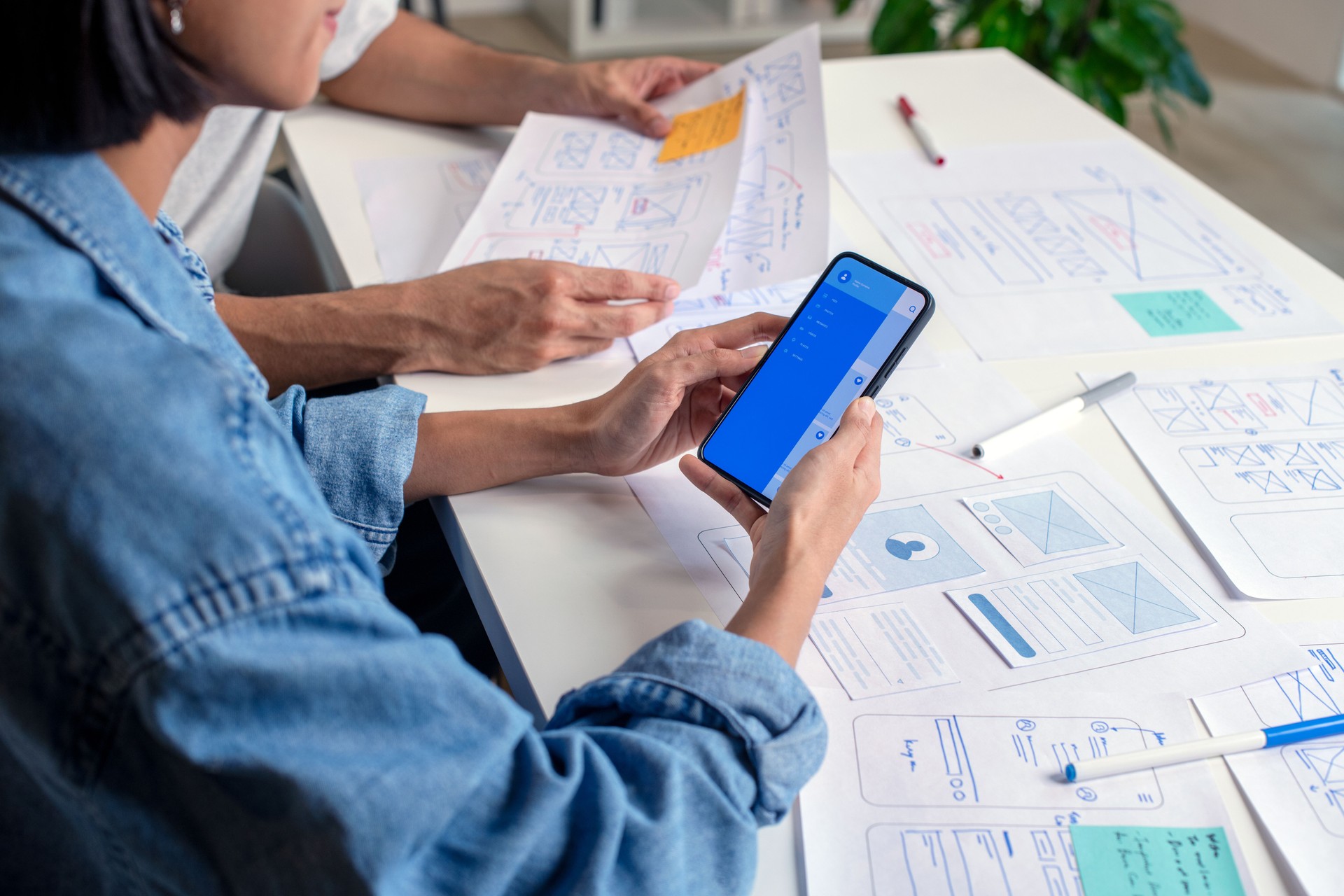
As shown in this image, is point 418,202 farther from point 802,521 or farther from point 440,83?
point 802,521

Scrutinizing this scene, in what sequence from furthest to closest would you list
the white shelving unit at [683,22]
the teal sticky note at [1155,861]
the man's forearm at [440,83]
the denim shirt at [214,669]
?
the white shelving unit at [683,22], the man's forearm at [440,83], the teal sticky note at [1155,861], the denim shirt at [214,669]

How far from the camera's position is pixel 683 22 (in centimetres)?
377

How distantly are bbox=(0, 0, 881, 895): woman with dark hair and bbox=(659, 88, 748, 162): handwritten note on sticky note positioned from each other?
64 cm

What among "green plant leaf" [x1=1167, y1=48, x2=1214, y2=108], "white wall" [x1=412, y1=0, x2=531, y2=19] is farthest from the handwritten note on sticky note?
"white wall" [x1=412, y1=0, x2=531, y2=19]

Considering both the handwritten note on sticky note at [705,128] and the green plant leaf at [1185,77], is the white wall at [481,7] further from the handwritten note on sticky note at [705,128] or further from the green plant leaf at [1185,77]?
the handwritten note on sticky note at [705,128]

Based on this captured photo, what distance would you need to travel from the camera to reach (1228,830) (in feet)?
1.79

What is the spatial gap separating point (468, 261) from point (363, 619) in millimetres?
606

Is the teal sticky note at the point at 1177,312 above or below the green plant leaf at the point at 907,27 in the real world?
above

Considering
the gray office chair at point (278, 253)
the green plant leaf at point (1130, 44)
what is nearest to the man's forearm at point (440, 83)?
the gray office chair at point (278, 253)

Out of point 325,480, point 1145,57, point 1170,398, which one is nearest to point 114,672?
point 325,480

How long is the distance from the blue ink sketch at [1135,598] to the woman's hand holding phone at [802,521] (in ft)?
0.52

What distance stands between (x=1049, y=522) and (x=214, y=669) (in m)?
0.55

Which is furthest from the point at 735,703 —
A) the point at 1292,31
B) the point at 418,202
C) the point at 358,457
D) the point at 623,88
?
the point at 1292,31

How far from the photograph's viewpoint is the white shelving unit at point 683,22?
11.8 ft
